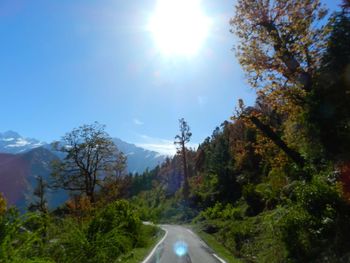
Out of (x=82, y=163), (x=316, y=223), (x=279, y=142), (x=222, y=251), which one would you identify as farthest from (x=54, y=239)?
(x=82, y=163)

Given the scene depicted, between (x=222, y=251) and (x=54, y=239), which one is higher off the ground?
(x=54, y=239)

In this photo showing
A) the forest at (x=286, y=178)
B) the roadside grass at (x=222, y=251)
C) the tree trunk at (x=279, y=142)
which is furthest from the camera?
the tree trunk at (x=279, y=142)

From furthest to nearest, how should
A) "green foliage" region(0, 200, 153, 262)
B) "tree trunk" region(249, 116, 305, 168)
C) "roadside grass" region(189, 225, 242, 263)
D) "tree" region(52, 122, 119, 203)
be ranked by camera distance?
"tree" region(52, 122, 119, 203) → "tree trunk" region(249, 116, 305, 168) → "roadside grass" region(189, 225, 242, 263) → "green foliage" region(0, 200, 153, 262)

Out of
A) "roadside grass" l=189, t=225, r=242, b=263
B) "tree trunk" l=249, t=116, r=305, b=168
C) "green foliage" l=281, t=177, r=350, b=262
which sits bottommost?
"roadside grass" l=189, t=225, r=242, b=263

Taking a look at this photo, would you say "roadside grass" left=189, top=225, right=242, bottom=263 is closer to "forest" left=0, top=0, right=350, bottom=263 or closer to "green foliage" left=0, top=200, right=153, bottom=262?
"forest" left=0, top=0, right=350, bottom=263

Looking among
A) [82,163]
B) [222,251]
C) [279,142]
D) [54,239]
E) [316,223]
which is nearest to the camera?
[54,239]

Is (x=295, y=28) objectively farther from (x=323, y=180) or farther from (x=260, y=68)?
(x=323, y=180)

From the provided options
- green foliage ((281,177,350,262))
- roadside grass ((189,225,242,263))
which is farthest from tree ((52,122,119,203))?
green foliage ((281,177,350,262))

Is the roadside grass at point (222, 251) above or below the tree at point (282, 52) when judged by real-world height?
below

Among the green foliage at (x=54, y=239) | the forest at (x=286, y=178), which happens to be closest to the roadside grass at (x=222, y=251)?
the forest at (x=286, y=178)

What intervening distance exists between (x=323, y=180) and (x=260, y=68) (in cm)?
864

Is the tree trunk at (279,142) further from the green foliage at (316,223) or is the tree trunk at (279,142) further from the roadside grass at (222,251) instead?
the green foliage at (316,223)

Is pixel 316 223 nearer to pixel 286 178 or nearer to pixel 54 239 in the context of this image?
pixel 54 239

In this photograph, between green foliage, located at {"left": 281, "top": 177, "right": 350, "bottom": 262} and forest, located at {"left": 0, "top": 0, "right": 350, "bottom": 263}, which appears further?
green foliage, located at {"left": 281, "top": 177, "right": 350, "bottom": 262}
